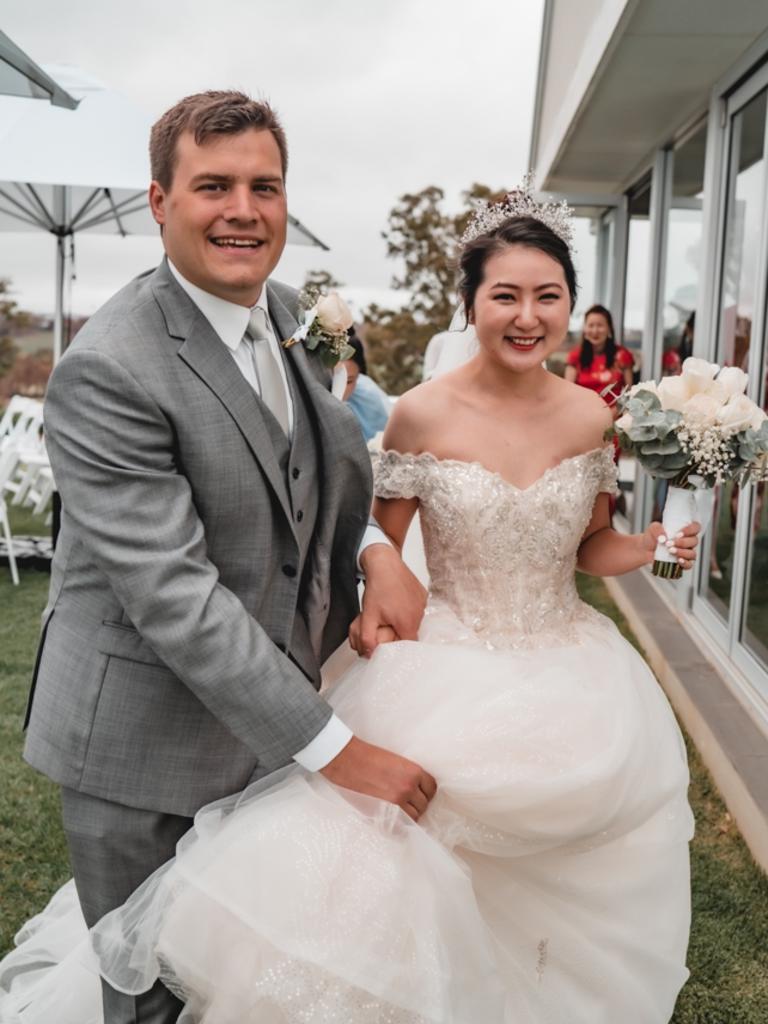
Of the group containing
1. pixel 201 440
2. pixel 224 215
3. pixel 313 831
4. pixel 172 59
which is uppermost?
pixel 172 59

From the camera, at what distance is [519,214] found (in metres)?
2.77

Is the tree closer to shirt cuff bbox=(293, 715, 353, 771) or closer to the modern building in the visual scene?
the modern building

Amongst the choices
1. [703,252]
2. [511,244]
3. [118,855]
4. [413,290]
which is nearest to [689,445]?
[511,244]

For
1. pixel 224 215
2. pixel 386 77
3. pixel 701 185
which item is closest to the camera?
pixel 224 215

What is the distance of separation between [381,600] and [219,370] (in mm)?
657

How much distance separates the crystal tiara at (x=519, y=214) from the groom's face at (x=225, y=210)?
0.96 m

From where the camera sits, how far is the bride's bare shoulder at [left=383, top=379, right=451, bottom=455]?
2.80 meters

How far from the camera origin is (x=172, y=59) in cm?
1823

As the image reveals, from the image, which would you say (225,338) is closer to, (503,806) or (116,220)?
(503,806)

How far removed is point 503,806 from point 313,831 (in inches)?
13.6

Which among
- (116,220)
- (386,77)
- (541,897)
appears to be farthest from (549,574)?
(386,77)

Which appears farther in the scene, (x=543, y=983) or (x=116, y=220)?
(x=116, y=220)

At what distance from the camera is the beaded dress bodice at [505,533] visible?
8.89 ft

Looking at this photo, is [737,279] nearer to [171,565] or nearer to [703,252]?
[703,252]
